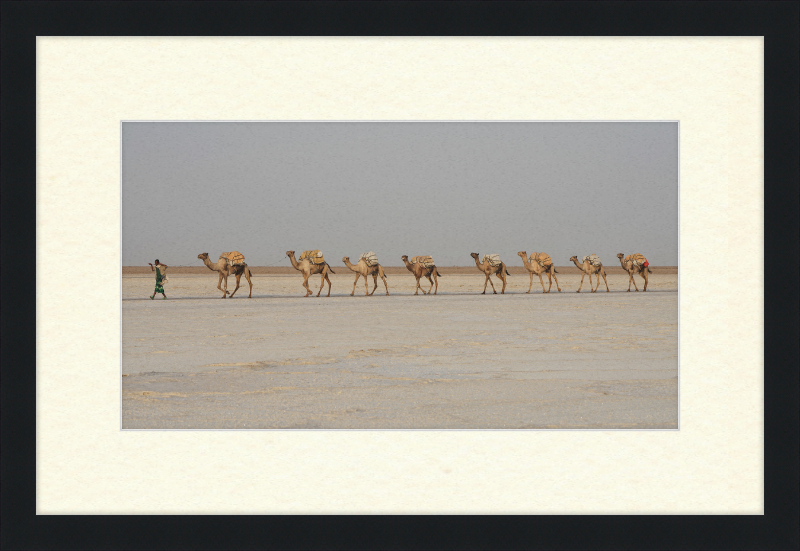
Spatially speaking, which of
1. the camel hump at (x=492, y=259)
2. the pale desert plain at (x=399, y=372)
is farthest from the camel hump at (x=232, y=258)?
the camel hump at (x=492, y=259)

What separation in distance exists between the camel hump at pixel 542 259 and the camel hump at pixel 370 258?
558 centimetres

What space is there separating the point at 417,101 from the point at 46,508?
375 cm

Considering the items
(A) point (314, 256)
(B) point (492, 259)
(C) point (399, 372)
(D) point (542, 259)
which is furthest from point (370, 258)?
(C) point (399, 372)

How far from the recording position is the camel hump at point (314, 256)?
18703 millimetres

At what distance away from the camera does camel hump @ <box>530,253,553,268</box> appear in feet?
71.9

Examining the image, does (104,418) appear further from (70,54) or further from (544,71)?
(544,71)

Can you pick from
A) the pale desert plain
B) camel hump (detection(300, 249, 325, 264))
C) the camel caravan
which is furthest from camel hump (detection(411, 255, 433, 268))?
the pale desert plain

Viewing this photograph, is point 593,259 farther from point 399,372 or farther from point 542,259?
point 399,372

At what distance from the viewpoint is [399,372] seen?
271 inches

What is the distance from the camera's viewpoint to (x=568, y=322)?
1130 centimetres

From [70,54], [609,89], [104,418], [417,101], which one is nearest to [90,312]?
[104,418]

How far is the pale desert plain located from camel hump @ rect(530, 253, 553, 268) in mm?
9370

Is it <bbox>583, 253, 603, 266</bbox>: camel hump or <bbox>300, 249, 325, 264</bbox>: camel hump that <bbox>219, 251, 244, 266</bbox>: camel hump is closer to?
<bbox>300, 249, 325, 264</bbox>: camel hump

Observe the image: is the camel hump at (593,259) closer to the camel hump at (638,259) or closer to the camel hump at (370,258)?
the camel hump at (638,259)
